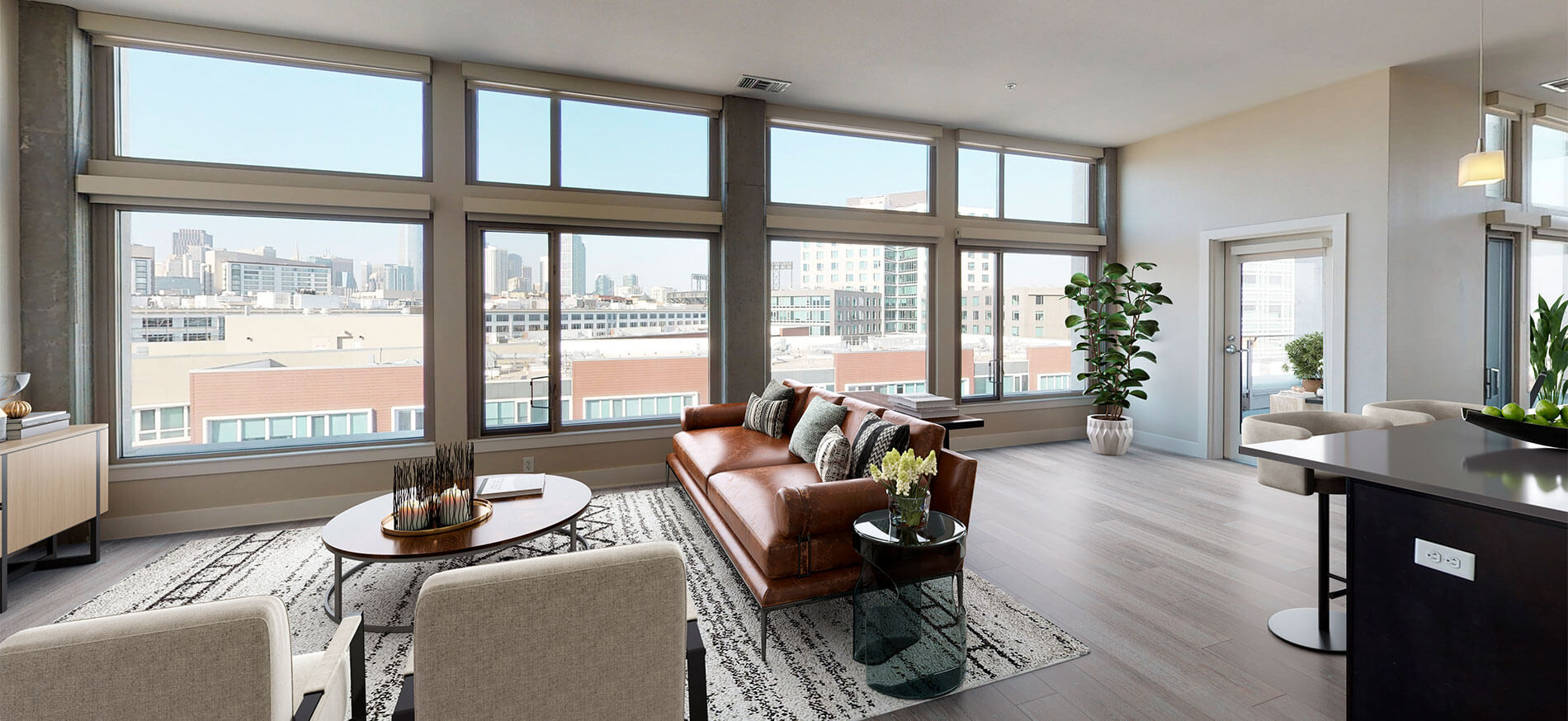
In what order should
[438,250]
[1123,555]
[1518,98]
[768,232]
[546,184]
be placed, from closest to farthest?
[1123,555] → [438,250] → [546,184] → [1518,98] → [768,232]

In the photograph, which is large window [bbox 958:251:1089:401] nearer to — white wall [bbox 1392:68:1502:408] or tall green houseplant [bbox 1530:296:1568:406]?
white wall [bbox 1392:68:1502:408]

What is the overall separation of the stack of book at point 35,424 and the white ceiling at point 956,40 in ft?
7.68

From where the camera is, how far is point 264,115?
4098 millimetres

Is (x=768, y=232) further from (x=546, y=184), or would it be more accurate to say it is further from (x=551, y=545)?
(x=551, y=545)

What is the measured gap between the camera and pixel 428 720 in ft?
4.08

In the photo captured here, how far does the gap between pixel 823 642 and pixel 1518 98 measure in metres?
7.10

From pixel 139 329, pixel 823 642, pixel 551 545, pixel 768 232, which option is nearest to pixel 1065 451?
pixel 768 232

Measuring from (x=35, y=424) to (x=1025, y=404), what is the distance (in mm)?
7190

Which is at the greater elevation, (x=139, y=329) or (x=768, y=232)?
(x=768, y=232)

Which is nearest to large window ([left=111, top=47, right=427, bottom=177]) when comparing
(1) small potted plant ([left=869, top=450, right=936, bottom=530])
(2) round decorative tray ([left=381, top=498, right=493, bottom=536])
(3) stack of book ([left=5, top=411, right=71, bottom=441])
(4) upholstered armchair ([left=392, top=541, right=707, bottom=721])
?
(3) stack of book ([left=5, top=411, right=71, bottom=441])

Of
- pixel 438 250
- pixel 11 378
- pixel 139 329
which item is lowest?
pixel 11 378

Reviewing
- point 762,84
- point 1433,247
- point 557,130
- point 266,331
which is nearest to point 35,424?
point 266,331

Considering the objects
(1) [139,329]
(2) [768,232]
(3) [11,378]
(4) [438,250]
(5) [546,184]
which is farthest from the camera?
(2) [768,232]

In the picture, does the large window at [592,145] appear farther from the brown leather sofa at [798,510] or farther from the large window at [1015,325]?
the large window at [1015,325]
